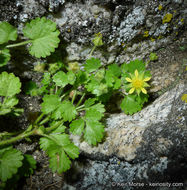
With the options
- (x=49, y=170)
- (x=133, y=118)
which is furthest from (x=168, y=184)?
(x=49, y=170)

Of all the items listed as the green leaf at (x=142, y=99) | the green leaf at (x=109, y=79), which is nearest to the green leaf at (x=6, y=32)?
the green leaf at (x=109, y=79)

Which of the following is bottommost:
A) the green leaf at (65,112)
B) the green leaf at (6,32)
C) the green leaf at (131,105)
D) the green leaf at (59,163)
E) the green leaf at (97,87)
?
the green leaf at (59,163)

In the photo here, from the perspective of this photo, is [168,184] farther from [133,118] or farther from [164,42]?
[164,42]

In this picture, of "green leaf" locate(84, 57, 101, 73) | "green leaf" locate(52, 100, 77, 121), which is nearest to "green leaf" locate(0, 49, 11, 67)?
"green leaf" locate(52, 100, 77, 121)

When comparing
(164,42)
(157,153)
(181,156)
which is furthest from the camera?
(164,42)

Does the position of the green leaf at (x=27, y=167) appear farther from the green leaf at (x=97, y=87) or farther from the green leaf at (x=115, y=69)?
the green leaf at (x=115, y=69)
